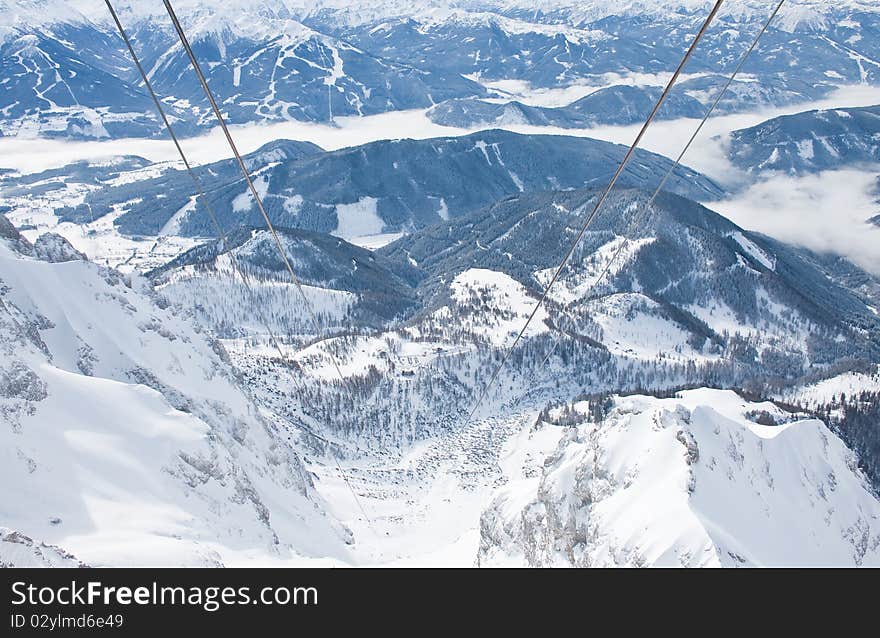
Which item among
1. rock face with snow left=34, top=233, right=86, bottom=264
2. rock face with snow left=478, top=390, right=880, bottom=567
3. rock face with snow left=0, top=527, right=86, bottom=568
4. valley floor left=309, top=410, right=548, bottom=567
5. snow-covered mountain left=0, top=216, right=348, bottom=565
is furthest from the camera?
valley floor left=309, top=410, right=548, bottom=567

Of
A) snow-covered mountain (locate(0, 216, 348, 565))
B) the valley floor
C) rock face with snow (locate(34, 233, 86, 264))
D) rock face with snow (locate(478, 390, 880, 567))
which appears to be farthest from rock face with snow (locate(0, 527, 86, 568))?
rock face with snow (locate(34, 233, 86, 264))

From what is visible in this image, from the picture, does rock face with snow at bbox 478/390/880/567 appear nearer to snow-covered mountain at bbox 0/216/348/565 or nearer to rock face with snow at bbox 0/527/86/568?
→ snow-covered mountain at bbox 0/216/348/565

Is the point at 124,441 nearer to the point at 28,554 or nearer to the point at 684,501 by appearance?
the point at 28,554

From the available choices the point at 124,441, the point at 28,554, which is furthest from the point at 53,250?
the point at 28,554

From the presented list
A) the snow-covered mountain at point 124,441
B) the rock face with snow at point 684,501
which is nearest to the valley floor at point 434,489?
the snow-covered mountain at point 124,441

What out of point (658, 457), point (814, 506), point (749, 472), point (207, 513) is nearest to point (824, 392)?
point (814, 506)
